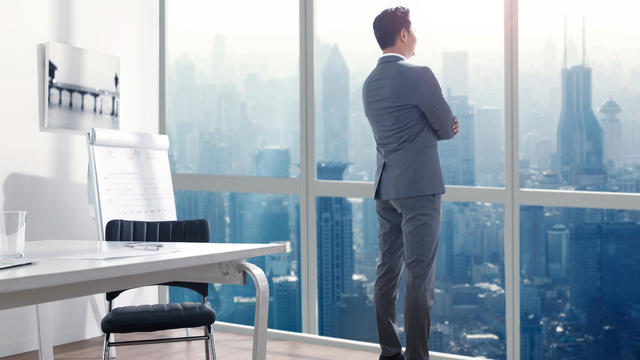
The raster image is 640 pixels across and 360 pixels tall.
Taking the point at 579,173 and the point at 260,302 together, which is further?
the point at 579,173

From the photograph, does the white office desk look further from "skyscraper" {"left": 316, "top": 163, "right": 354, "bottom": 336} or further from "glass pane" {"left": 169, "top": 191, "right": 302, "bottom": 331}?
"glass pane" {"left": 169, "top": 191, "right": 302, "bottom": 331}

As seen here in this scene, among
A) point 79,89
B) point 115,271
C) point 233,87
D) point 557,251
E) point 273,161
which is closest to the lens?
point 115,271

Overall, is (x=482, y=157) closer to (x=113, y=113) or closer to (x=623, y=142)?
(x=623, y=142)

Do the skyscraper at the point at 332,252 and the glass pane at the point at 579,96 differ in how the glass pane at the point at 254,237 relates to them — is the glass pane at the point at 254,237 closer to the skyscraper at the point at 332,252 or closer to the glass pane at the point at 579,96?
the skyscraper at the point at 332,252

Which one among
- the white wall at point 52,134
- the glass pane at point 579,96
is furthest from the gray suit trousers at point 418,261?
the white wall at point 52,134

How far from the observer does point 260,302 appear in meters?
2.06

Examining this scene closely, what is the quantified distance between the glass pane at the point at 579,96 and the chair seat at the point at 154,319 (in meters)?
1.82

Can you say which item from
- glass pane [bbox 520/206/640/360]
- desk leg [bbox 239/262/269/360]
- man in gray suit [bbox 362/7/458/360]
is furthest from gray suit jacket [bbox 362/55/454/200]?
desk leg [bbox 239/262/269/360]

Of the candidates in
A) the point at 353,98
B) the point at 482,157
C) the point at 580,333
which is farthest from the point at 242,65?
the point at 580,333

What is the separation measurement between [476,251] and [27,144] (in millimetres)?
2628

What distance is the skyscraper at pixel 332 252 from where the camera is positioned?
4.02m

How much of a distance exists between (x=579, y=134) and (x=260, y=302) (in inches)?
80.1

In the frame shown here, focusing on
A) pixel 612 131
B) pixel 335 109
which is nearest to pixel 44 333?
pixel 335 109

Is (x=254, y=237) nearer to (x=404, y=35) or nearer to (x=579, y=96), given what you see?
(x=404, y=35)
